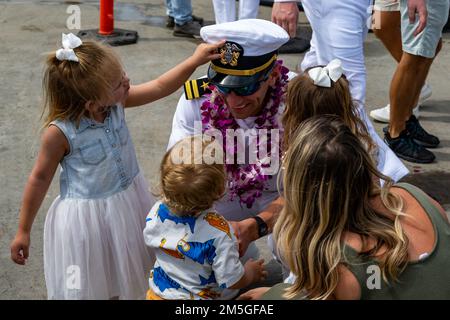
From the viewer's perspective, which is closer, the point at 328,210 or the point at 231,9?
the point at 328,210

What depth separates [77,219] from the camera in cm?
291

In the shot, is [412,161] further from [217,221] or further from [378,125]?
[217,221]

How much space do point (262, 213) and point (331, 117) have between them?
0.83 meters

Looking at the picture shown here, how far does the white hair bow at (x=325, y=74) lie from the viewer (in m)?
2.78

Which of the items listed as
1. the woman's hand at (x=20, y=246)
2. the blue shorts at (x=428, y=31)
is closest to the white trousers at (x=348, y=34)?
the blue shorts at (x=428, y=31)

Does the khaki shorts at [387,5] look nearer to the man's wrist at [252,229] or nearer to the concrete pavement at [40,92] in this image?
the concrete pavement at [40,92]

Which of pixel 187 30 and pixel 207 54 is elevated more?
pixel 207 54

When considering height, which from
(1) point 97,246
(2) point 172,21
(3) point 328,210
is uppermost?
(3) point 328,210

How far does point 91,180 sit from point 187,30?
152 inches

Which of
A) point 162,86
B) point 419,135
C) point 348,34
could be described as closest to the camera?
point 162,86

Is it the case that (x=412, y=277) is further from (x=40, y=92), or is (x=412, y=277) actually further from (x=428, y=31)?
(x=40, y=92)

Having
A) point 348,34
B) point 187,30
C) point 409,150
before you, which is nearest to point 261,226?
point 348,34

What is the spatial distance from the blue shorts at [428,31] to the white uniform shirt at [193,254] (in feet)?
7.39

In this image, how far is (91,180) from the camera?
2.89 metres
